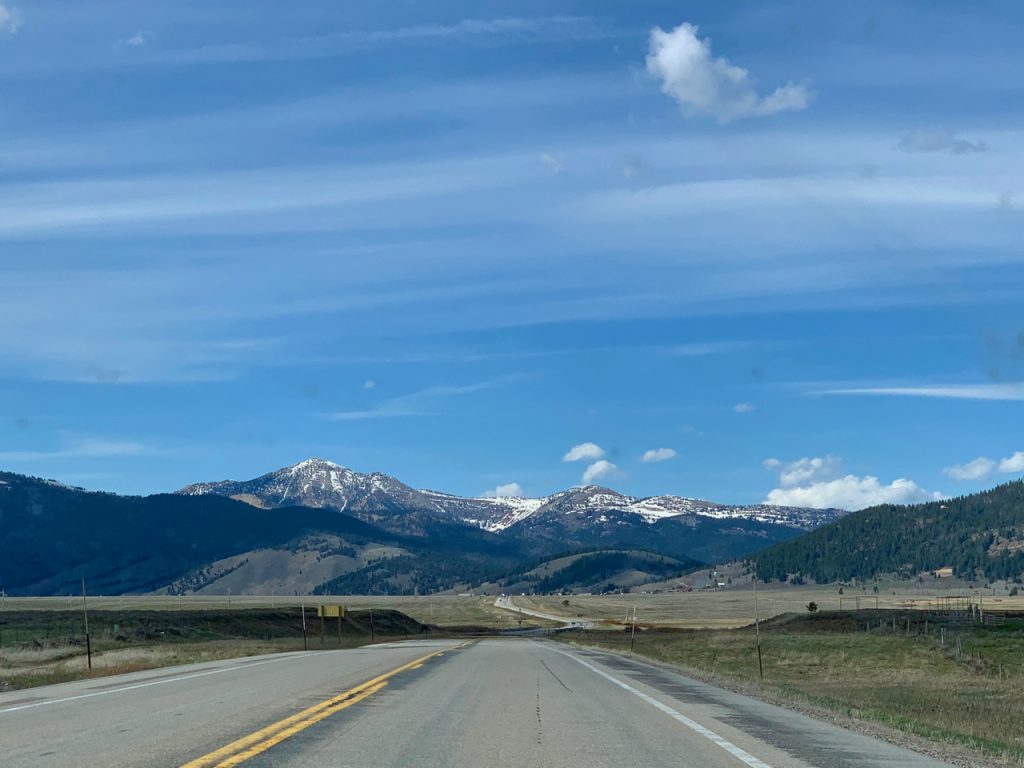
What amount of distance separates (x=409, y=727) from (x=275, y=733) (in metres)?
2.03

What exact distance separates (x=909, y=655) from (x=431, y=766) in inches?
1948

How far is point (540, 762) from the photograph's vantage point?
40.5 feet

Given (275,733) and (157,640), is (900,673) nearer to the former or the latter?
(275,733)

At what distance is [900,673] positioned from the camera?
49.3 metres

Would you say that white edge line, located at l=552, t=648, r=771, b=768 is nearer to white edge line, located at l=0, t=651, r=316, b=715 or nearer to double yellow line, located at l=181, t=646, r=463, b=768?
double yellow line, located at l=181, t=646, r=463, b=768

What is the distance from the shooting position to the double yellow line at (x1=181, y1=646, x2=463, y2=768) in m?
11.9

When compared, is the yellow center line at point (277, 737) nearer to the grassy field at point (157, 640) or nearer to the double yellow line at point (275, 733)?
the double yellow line at point (275, 733)

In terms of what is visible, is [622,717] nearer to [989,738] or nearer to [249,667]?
[989,738]

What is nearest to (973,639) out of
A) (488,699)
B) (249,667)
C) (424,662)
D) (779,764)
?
(424,662)

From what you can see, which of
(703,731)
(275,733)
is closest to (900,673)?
(703,731)

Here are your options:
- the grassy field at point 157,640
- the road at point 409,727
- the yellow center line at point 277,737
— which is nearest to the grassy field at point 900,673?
the road at point 409,727

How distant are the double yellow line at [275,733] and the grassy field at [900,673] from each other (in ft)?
30.8

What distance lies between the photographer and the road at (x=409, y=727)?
12508mm

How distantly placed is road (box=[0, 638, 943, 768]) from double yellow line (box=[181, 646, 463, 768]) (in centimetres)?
2
